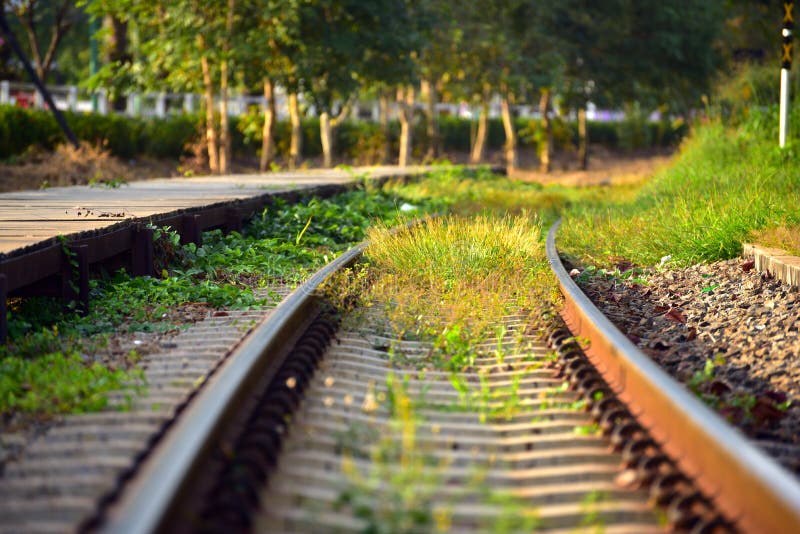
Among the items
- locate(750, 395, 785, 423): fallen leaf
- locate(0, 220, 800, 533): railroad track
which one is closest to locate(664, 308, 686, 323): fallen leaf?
locate(0, 220, 800, 533): railroad track

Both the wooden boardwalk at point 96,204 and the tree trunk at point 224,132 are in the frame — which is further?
the tree trunk at point 224,132

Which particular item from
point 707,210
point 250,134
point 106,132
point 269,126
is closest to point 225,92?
point 269,126

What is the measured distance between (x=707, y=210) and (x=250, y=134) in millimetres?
23447

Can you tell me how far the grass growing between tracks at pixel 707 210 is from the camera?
959cm

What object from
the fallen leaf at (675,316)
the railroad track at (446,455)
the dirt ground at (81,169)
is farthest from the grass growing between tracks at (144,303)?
the dirt ground at (81,169)

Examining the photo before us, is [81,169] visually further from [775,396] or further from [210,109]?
[775,396]

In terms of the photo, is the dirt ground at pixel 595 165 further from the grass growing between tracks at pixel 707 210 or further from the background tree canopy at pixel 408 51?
the grass growing between tracks at pixel 707 210

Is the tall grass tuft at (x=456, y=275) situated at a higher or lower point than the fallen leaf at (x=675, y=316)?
higher

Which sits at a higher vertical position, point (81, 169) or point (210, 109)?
point (210, 109)

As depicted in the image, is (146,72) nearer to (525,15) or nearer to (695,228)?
(525,15)

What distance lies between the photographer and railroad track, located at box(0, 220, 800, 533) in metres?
3.24

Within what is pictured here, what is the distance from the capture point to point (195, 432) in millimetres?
3564

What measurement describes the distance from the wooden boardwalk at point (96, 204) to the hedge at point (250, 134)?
384 inches

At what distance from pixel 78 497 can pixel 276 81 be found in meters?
22.6
